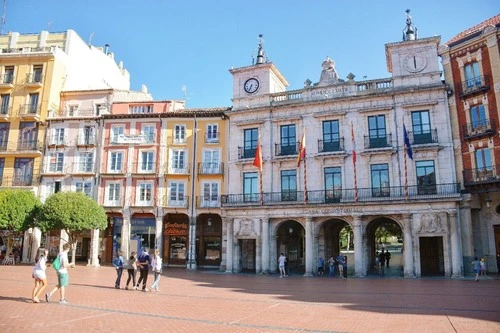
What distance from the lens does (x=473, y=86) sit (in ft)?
89.5

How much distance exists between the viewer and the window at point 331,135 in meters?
29.8

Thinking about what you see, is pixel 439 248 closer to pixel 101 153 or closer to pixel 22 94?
pixel 101 153

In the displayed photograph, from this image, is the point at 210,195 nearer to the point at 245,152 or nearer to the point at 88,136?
the point at 245,152

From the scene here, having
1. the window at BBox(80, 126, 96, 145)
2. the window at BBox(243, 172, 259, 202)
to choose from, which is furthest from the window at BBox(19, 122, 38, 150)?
the window at BBox(243, 172, 259, 202)

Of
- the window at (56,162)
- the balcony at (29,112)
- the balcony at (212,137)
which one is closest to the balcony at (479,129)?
the balcony at (212,137)

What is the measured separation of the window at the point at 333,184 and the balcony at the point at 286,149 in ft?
9.48

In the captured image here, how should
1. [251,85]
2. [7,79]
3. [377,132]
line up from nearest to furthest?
[377,132]
[251,85]
[7,79]

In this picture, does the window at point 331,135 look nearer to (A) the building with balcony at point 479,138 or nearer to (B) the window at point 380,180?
(B) the window at point 380,180

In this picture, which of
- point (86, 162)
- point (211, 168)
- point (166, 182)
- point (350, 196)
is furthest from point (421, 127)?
point (86, 162)

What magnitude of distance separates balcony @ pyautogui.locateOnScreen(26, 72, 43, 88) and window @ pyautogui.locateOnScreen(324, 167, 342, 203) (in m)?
28.9

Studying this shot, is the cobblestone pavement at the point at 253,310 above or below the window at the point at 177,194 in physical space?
below

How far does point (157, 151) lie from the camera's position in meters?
35.6

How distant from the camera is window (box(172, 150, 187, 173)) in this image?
34.9 metres

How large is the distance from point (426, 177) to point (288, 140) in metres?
10.3
